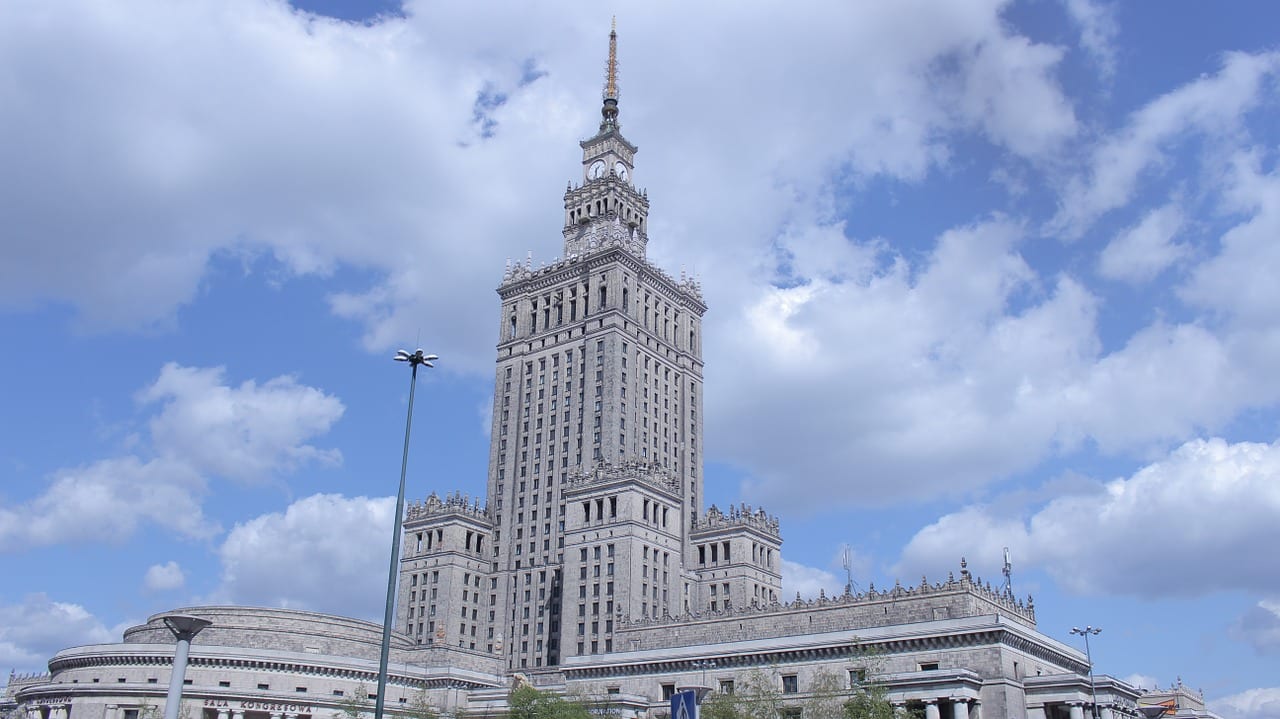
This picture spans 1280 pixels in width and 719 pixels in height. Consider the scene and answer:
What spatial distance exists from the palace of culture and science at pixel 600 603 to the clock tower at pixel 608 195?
1.25 ft

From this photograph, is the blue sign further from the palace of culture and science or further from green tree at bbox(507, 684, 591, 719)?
green tree at bbox(507, 684, 591, 719)

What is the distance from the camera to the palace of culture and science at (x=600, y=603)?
10075cm

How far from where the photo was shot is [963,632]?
95.6 m

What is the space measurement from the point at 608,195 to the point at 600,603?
71.2 metres

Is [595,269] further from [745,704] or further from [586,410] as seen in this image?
[745,704]

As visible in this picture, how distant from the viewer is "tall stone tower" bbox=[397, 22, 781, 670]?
13500 centimetres

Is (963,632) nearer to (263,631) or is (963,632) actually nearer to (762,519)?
(762,519)

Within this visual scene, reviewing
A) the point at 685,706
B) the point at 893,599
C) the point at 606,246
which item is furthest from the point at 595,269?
the point at 685,706

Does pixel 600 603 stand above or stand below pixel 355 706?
above

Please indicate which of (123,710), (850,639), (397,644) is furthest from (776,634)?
(123,710)

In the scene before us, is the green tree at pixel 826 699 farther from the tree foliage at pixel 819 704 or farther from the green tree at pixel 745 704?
the green tree at pixel 745 704

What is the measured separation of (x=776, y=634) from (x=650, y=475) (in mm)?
33311

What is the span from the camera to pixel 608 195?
6791 inches

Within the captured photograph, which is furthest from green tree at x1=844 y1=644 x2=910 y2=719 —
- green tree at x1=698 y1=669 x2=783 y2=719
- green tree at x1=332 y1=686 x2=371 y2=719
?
green tree at x1=332 y1=686 x2=371 y2=719
